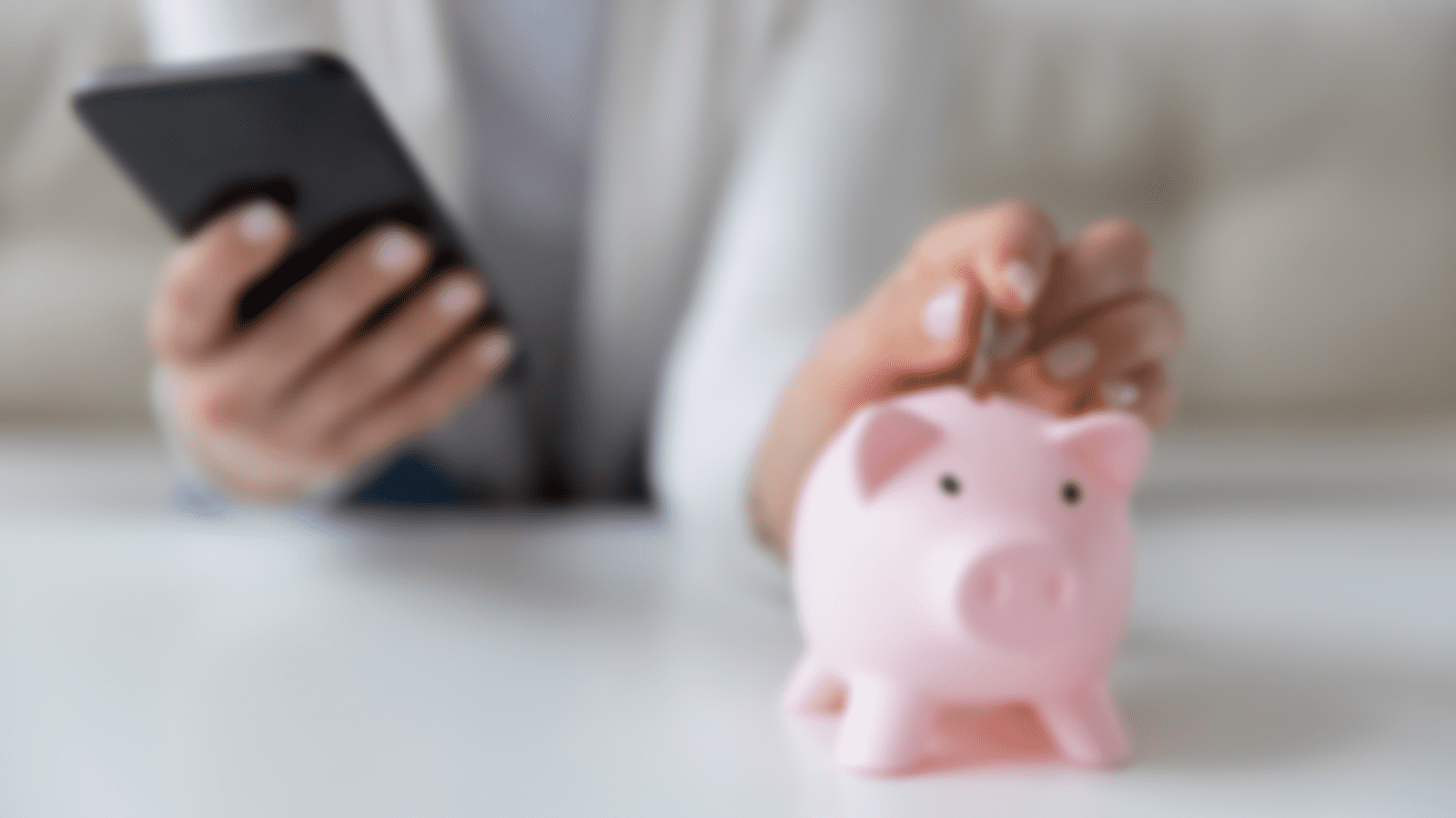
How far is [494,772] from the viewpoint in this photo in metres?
0.37

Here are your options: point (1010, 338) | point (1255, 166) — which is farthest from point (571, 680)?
point (1255, 166)

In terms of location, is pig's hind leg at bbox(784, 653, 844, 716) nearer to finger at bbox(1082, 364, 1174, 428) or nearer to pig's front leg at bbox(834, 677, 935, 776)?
pig's front leg at bbox(834, 677, 935, 776)

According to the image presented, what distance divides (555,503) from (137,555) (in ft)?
1.04

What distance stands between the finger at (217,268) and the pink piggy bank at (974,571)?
0.33 m

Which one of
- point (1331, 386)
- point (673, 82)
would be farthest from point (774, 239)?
point (1331, 386)

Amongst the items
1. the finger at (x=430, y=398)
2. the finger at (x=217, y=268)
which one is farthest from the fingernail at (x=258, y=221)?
the finger at (x=430, y=398)

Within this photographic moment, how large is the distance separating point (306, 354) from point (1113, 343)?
393mm

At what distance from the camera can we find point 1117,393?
481mm

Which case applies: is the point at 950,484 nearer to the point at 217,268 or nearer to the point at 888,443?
the point at 888,443

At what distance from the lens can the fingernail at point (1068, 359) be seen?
0.47 m

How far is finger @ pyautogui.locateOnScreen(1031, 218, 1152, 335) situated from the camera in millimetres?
475

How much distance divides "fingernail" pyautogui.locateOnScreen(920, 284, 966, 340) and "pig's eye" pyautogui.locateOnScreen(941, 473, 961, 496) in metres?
0.08

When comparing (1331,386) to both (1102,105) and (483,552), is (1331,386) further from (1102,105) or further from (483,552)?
(483,552)

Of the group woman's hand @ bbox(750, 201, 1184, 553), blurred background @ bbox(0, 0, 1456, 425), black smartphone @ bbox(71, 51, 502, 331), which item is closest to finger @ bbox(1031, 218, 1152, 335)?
woman's hand @ bbox(750, 201, 1184, 553)
